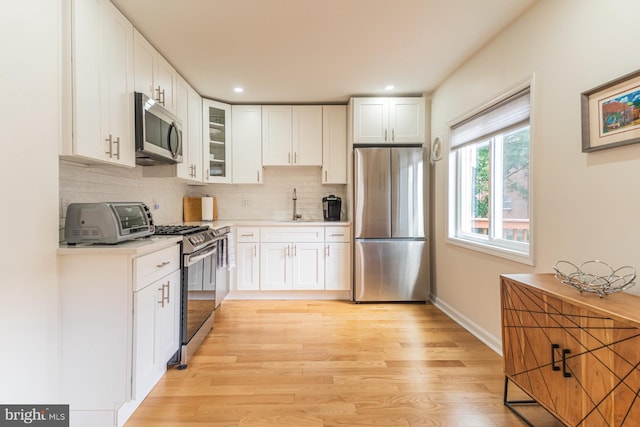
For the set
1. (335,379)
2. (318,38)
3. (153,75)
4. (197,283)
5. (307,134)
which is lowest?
(335,379)

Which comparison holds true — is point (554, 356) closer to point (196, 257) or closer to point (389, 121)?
point (196, 257)

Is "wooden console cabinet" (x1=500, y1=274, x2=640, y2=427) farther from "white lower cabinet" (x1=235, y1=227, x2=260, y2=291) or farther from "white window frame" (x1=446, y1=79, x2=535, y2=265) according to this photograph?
"white lower cabinet" (x1=235, y1=227, x2=260, y2=291)

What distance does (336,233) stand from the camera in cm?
368

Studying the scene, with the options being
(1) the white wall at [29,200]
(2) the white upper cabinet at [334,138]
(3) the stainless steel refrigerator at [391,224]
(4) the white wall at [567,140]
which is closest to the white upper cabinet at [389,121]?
(3) the stainless steel refrigerator at [391,224]

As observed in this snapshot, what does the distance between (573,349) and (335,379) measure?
1330 mm

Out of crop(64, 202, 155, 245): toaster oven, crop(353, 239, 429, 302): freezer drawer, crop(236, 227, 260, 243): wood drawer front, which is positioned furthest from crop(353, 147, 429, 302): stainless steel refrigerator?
crop(64, 202, 155, 245): toaster oven

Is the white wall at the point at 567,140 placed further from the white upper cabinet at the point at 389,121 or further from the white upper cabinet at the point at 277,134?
the white upper cabinet at the point at 277,134

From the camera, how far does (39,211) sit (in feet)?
4.82

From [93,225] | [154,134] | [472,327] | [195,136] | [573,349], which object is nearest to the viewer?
[573,349]

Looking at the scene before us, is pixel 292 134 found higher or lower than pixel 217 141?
higher

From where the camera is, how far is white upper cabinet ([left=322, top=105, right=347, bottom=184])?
A: 12.8 ft

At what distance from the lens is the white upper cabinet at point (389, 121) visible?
3.64m

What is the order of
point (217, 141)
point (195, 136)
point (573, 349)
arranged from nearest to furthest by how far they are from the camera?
point (573, 349) < point (195, 136) < point (217, 141)

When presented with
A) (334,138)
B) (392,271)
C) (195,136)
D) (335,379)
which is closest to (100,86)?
(195,136)
